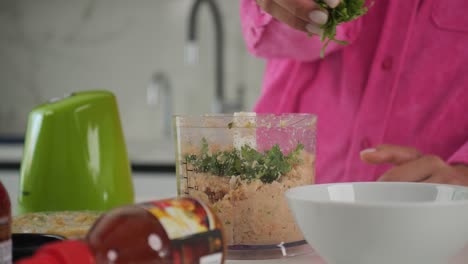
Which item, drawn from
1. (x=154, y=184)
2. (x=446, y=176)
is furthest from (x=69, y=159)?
(x=154, y=184)

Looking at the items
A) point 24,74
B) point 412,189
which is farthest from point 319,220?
point 24,74

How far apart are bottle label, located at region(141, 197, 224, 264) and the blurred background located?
2.39 m

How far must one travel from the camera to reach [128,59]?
3082mm

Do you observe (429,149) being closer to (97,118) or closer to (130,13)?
(97,118)

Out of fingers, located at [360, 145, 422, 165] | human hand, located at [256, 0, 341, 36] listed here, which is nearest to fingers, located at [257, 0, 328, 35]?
human hand, located at [256, 0, 341, 36]

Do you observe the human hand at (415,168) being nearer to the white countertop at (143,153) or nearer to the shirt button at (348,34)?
the shirt button at (348,34)

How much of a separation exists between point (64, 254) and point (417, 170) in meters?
0.65

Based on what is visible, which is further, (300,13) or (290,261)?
(300,13)

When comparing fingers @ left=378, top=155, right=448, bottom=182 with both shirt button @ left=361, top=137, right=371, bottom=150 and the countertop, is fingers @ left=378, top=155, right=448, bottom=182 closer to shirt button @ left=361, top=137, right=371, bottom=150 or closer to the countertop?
shirt button @ left=361, top=137, right=371, bottom=150

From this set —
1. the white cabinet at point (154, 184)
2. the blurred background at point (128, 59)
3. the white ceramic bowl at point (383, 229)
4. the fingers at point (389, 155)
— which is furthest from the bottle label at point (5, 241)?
the blurred background at point (128, 59)

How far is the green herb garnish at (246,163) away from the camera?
0.69 meters

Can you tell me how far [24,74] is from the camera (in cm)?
319

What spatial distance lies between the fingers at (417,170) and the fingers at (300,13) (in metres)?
0.23

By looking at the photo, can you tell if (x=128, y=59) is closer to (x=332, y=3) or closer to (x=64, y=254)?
(x=332, y=3)
